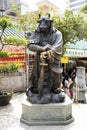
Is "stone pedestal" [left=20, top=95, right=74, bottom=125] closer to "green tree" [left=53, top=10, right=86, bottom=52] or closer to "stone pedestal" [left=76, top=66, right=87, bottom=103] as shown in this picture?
"stone pedestal" [left=76, top=66, right=87, bottom=103]

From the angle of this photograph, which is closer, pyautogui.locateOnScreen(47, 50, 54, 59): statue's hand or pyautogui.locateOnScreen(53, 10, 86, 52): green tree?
pyautogui.locateOnScreen(47, 50, 54, 59): statue's hand

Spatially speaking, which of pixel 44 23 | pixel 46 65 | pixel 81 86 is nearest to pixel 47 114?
pixel 46 65

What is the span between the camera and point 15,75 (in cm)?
1078

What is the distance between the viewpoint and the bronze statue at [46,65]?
5000 mm

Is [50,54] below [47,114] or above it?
above

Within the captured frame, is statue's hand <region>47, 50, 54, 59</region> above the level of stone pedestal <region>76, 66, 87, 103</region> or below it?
above

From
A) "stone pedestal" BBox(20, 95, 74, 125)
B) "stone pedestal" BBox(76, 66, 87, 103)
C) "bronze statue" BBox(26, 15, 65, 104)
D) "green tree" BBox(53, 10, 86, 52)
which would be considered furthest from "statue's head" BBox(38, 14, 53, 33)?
"green tree" BBox(53, 10, 86, 52)

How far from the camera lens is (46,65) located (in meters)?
5.01

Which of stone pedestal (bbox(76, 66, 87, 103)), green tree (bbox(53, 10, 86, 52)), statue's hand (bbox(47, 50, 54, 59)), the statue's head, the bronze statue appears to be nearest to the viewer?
statue's hand (bbox(47, 50, 54, 59))

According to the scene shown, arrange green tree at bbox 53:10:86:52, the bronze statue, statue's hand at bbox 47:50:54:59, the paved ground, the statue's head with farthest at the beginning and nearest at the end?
green tree at bbox 53:10:86:52
the statue's head
the bronze statue
statue's hand at bbox 47:50:54:59
the paved ground

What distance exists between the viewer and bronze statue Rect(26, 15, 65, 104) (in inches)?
197

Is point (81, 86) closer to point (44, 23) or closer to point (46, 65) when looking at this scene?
point (46, 65)

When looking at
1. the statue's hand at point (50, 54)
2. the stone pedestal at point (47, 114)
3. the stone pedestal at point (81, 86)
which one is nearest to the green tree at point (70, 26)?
the stone pedestal at point (81, 86)

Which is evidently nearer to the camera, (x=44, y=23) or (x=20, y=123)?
(x=20, y=123)
